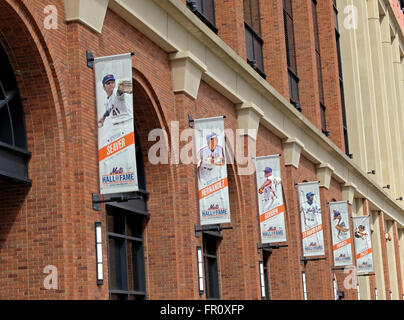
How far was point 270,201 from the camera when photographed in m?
25.0

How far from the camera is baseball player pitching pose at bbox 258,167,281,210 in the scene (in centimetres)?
Result: 2500

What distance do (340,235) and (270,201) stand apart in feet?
34.9

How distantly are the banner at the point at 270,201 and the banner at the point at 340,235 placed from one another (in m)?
10.3

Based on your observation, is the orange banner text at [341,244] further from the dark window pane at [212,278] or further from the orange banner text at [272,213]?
the dark window pane at [212,278]

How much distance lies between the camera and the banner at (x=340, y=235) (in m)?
34.6

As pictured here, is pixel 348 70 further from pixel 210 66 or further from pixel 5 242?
pixel 5 242

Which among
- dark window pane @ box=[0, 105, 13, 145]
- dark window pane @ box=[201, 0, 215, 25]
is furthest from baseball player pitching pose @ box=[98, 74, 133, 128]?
dark window pane @ box=[201, 0, 215, 25]

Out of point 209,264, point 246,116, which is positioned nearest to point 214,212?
point 209,264

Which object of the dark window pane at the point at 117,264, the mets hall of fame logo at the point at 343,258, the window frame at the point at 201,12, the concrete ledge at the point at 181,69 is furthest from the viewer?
the mets hall of fame logo at the point at 343,258

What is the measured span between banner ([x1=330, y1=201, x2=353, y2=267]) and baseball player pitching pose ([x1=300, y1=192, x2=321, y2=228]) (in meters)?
4.89

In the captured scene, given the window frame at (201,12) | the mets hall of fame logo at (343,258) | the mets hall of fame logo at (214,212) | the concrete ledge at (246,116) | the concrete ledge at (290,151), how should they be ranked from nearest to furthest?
the mets hall of fame logo at (214,212)
the window frame at (201,12)
the concrete ledge at (246,116)
the concrete ledge at (290,151)
the mets hall of fame logo at (343,258)

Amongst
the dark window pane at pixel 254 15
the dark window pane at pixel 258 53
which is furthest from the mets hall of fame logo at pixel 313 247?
the dark window pane at pixel 254 15

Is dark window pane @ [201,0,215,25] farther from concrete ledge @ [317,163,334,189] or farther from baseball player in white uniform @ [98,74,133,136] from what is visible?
concrete ledge @ [317,163,334,189]
